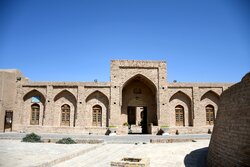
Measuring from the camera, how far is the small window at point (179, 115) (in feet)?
87.7

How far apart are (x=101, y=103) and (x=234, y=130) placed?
20.1m

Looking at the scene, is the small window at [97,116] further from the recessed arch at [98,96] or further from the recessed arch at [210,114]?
the recessed arch at [210,114]

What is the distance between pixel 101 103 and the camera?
26.1 meters

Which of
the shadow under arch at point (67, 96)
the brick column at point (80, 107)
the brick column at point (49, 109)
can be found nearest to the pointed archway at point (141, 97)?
the brick column at point (80, 107)

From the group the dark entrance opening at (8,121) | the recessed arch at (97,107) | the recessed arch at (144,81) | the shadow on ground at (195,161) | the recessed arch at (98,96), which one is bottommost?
the shadow on ground at (195,161)

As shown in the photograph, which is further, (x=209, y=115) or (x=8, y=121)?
(x=209, y=115)

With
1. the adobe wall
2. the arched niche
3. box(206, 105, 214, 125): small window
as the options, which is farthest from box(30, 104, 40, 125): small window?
the adobe wall

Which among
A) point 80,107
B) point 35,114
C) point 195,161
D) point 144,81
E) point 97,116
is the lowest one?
point 195,161

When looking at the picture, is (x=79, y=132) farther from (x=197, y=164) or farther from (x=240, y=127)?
(x=240, y=127)

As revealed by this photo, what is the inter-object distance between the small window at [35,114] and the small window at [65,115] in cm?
272

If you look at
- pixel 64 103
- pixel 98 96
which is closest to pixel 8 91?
pixel 64 103

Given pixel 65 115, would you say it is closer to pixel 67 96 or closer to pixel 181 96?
pixel 67 96

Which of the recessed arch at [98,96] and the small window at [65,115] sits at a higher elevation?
the recessed arch at [98,96]

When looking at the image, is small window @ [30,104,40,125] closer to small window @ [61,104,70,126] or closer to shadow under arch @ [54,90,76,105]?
shadow under arch @ [54,90,76,105]
